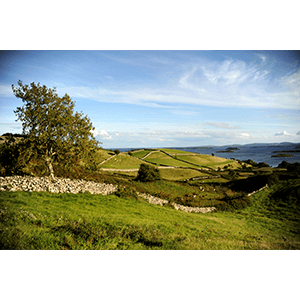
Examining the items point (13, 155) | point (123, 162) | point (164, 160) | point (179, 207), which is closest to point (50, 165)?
point (13, 155)

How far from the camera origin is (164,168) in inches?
651

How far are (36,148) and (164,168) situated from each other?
1213 centimetres

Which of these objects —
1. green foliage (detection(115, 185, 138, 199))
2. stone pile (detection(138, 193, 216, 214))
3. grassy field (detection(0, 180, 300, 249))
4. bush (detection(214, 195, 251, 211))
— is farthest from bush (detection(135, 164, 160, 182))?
bush (detection(214, 195, 251, 211))

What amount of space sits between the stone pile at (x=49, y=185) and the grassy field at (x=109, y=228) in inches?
18.4

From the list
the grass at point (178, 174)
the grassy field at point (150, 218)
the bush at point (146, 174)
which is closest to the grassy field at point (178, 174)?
the grass at point (178, 174)

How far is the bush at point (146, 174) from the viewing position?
12.9m

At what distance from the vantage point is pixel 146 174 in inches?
514

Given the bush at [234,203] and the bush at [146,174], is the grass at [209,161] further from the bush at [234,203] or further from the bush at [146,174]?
the bush at [146,174]

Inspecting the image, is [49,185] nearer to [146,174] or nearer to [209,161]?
[146,174]

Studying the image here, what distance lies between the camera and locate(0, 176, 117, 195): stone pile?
7.36 meters
